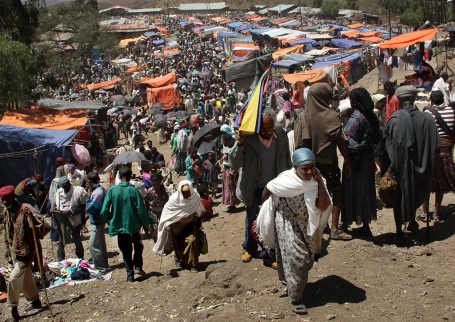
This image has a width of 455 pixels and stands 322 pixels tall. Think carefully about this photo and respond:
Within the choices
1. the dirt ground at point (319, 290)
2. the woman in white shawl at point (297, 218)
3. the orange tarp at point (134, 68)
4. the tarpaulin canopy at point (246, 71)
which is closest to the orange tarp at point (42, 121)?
the tarpaulin canopy at point (246, 71)

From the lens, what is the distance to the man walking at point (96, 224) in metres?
5.71

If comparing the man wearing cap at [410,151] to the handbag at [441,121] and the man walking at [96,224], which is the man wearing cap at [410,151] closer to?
the handbag at [441,121]

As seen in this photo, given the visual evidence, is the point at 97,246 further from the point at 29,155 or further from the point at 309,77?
the point at 309,77

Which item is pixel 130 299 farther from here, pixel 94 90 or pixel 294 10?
pixel 294 10

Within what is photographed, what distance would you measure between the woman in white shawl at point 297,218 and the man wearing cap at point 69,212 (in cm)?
334

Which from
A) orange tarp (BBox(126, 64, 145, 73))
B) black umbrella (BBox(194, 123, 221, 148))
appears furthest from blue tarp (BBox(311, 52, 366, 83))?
orange tarp (BBox(126, 64, 145, 73))

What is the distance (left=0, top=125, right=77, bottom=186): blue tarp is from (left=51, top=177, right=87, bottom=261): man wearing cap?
5489 mm

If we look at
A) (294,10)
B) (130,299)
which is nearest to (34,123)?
(130,299)

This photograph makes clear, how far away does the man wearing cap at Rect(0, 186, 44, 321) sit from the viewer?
467 centimetres

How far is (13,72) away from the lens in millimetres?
14430

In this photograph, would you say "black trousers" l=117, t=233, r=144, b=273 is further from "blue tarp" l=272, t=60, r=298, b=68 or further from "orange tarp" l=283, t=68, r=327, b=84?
"blue tarp" l=272, t=60, r=298, b=68

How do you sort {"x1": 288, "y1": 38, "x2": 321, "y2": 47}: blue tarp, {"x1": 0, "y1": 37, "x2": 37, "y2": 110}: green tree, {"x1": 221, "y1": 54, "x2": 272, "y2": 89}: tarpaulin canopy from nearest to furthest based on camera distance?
{"x1": 0, "y1": 37, "x2": 37, "y2": 110}: green tree, {"x1": 221, "y1": 54, "x2": 272, "y2": 89}: tarpaulin canopy, {"x1": 288, "y1": 38, "x2": 321, "y2": 47}: blue tarp

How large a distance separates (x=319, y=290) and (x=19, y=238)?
8.47 ft

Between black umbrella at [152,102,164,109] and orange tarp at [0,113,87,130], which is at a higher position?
orange tarp at [0,113,87,130]
